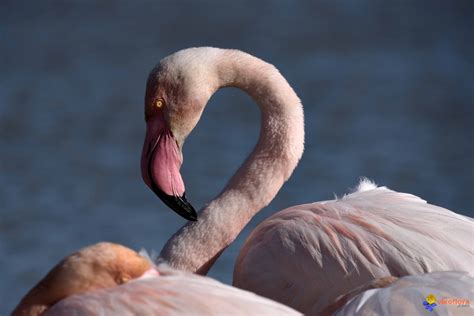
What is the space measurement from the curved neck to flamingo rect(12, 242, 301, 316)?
1110 mm

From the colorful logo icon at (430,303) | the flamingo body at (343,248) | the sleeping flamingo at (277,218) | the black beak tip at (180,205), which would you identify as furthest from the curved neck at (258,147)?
the colorful logo icon at (430,303)

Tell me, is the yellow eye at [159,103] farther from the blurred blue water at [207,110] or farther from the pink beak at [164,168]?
the blurred blue water at [207,110]

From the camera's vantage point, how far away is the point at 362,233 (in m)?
2.98

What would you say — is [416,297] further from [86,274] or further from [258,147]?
[258,147]

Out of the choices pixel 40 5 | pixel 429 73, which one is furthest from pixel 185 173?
pixel 40 5

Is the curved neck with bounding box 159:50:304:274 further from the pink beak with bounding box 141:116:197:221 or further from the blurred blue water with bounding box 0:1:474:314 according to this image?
the blurred blue water with bounding box 0:1:474:314


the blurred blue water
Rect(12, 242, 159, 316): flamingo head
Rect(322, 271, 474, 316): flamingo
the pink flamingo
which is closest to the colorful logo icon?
Rect(322, 271, 474, 316): flamingo

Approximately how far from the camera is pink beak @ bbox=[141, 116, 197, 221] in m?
3.33

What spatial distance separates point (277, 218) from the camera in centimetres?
315

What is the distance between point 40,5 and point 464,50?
3.44 m

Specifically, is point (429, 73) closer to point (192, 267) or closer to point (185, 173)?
point (185, 173)

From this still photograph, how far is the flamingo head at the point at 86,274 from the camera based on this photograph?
2262 millimetres

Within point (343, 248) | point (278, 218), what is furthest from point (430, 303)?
point (278, 218)

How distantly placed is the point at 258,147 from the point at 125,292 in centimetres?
141
